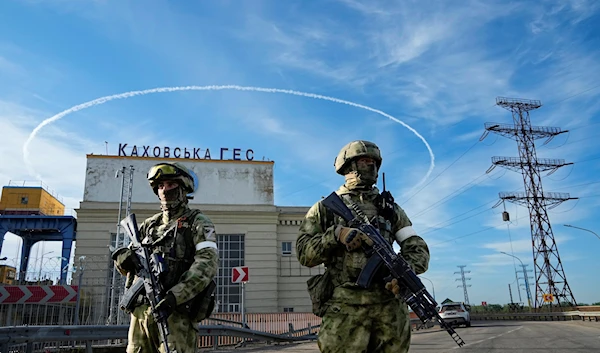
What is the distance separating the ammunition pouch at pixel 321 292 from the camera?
3447 millimetres

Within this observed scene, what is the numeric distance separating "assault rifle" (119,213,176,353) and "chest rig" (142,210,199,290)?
0.07 m

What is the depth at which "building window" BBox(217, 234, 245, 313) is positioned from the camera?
26516 millimetres

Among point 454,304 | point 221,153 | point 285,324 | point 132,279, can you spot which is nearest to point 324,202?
point 132,279

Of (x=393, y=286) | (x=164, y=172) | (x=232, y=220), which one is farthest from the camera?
(x=232, y=220)

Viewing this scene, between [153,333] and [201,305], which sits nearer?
[153,333]

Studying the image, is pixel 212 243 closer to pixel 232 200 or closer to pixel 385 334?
pixel 385 334

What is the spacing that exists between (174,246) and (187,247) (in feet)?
0.36

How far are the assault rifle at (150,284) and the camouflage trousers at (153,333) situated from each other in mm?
97

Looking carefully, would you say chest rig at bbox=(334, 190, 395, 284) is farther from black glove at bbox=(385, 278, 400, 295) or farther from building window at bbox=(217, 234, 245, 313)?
building window at bbox=(217, 234, 245, 313)

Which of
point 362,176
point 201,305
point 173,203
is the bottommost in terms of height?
point 201,305

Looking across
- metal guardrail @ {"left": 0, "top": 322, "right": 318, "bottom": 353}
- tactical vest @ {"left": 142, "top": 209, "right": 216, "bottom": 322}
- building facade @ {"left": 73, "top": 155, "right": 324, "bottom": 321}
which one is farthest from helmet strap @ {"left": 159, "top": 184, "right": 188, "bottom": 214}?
building facade @ {"left": 73, "top": 155, "right": 324, "bottom": 321}

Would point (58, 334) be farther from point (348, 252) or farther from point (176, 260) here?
point (348, 252)

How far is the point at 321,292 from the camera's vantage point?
11.3ft

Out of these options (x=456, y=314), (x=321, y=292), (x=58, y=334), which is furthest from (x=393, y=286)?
(x=456, y=314)
